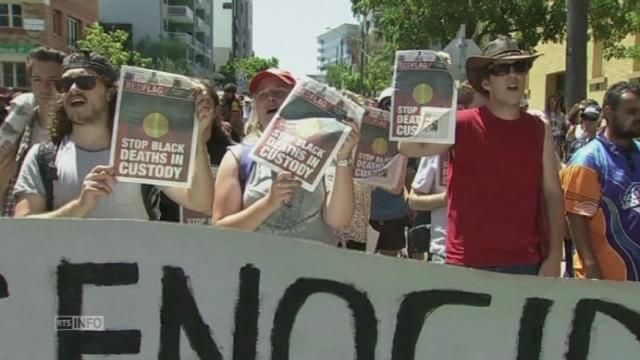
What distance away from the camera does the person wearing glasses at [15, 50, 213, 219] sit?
9.16 ft

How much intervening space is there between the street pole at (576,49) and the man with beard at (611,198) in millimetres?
6078

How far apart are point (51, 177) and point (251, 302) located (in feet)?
3.02

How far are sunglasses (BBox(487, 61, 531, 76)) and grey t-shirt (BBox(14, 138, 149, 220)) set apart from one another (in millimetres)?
1537

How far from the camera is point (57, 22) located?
45.9 metres

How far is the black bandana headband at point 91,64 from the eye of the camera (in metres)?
2.83

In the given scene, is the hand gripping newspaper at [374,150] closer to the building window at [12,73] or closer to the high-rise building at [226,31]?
the building window at [12,73]

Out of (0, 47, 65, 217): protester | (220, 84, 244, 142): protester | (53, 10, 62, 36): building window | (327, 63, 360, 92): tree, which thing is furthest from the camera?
(327, 63, 360, 92): tree

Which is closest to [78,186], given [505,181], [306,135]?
[306,135]

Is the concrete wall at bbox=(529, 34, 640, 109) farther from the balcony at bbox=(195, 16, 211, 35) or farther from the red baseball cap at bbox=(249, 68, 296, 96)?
the balcony at bbox=(195, 16, 211, 35)

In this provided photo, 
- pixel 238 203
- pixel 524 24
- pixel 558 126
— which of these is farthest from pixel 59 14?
pixel 238 203

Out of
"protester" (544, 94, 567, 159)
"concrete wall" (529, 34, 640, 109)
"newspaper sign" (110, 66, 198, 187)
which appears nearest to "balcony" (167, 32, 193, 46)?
"concrete wall" (529, 34, 640, 109)

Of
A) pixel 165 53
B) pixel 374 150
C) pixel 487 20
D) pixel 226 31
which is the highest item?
pixel 226 31

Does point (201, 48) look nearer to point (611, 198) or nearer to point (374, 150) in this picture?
point (374, 150)

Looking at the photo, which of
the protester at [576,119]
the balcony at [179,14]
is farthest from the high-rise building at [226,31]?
the protester at [576,119]
